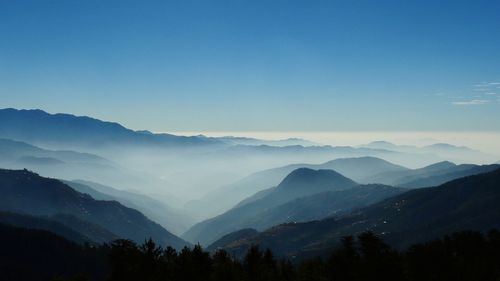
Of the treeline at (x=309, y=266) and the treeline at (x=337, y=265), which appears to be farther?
the treeline at (x=337, y=265)

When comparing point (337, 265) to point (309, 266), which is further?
point (309, 266)

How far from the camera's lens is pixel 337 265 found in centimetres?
6247

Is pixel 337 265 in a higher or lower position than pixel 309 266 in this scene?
higher

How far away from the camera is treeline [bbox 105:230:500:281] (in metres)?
43.7

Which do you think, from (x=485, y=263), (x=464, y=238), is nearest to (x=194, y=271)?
(x=485, y=263)

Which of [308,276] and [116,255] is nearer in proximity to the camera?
[116,255]

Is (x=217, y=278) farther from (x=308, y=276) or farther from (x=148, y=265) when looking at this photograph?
(x=308, y=276)

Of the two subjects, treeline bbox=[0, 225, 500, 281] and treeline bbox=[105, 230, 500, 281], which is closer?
treeline bbox=[0, 225, 500, 281]

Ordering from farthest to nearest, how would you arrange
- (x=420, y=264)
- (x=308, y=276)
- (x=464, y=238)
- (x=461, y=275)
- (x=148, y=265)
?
(x=464, y=238) → (x=420, y=264) → (x=461, y=275) → (x=308, y=276) → (x=148, y=265)

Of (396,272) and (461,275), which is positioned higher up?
(396,272)

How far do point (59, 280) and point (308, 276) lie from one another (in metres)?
31.4

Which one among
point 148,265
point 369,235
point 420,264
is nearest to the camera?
point 148,265

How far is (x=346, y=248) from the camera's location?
61656 millimetres

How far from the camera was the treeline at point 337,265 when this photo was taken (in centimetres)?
4372
